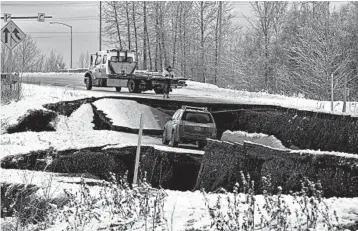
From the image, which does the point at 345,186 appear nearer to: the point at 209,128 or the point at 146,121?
the point at 209,128

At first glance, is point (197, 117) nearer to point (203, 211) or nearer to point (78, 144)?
point (78, 144)

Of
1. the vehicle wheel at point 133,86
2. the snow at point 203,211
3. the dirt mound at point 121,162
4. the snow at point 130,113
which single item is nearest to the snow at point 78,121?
the snow at point 130,113

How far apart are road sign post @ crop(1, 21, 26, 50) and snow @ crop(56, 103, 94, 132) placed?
12.6 ft

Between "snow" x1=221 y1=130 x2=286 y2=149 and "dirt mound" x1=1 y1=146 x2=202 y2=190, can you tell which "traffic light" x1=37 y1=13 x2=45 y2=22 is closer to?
"snow" x1=221 y1=130 x2=286 y2=149

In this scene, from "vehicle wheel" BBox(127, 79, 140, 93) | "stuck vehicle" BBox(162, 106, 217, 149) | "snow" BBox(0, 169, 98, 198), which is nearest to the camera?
"snow" BBox(0, 169, 98, 198)

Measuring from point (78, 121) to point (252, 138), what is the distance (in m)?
7.69

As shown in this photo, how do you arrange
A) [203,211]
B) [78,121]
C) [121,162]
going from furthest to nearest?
[78,121] < [121,162] < [203,211]

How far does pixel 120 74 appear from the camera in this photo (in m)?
33.6

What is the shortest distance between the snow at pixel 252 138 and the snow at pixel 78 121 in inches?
234

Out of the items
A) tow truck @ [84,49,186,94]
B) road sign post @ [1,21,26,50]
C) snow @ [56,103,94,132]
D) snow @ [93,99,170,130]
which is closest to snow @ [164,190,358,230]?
snow @ [93,99,170,130]

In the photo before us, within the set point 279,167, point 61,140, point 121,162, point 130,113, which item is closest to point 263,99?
point 130,113

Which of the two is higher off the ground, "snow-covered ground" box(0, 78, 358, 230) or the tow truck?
the tow truck

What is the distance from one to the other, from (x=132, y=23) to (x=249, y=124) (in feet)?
97.3

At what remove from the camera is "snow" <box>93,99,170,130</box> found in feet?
83.7
